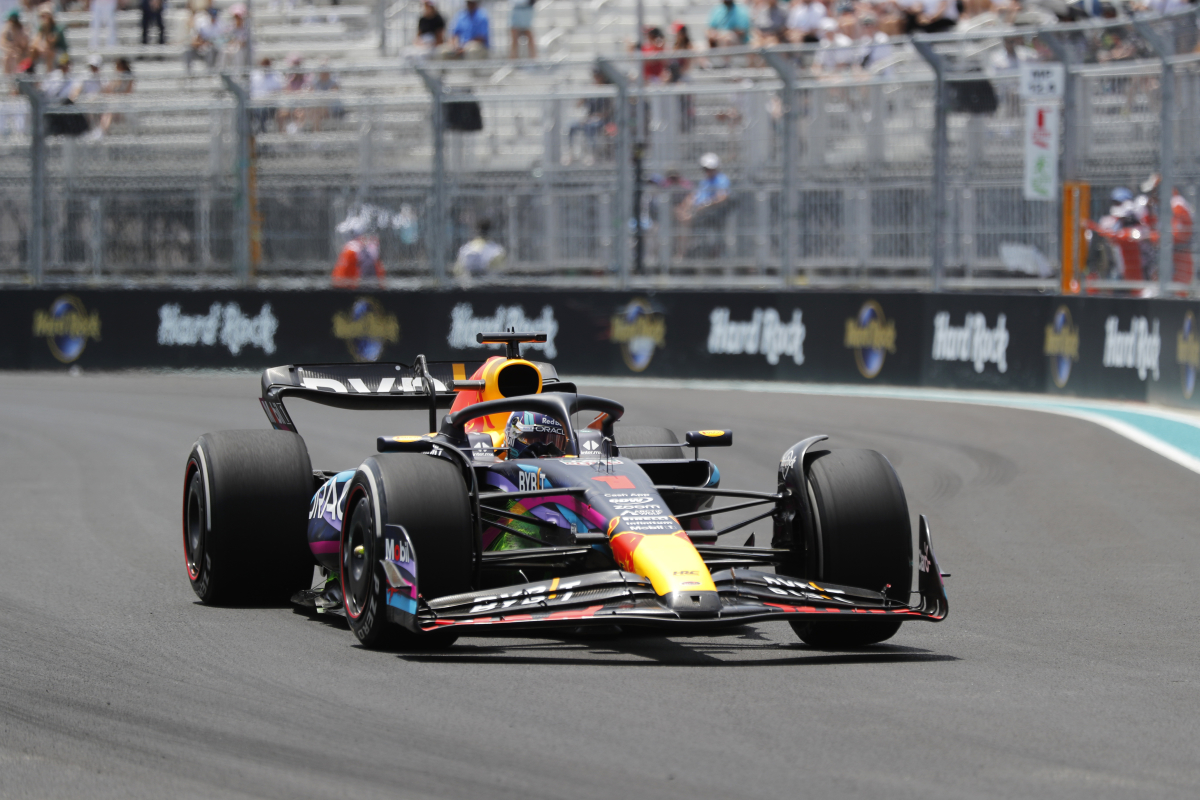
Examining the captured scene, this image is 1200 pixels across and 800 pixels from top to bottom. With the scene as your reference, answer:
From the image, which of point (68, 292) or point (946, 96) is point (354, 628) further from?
point (68, 292)

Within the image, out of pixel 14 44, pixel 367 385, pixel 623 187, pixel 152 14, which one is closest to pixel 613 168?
pixel 623 187

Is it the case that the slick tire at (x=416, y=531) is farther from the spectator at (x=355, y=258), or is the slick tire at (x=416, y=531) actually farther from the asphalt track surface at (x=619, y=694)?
the spectator at (x=355, y=258)

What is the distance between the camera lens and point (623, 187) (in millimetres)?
19969

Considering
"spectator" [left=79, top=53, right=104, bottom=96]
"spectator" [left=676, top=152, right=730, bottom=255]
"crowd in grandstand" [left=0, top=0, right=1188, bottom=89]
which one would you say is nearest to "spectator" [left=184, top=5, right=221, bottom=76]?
"crowd in grandstand" [left=0, top=0, right=1188, bottom=89]

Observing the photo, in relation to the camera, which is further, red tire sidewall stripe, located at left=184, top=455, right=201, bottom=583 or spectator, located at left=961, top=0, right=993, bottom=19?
spectator, located at left=961, top=0, right=993, bottom=19

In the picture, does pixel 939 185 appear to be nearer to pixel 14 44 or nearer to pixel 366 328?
pixel 366 328

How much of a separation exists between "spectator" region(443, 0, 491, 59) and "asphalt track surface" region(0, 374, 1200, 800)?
49.6 feet

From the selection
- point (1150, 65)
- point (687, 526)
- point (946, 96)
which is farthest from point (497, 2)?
point (687, 526)

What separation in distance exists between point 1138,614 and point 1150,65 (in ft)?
30.3

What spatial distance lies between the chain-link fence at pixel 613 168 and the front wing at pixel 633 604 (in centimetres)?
977

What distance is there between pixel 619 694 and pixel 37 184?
18.1 metres

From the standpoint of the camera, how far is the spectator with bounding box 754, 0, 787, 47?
75.4 ft

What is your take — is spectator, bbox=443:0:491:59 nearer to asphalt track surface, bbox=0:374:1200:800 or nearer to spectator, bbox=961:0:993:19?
spectator, bbox=961:0:993:19

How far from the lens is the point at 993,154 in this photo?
17.5 meters
